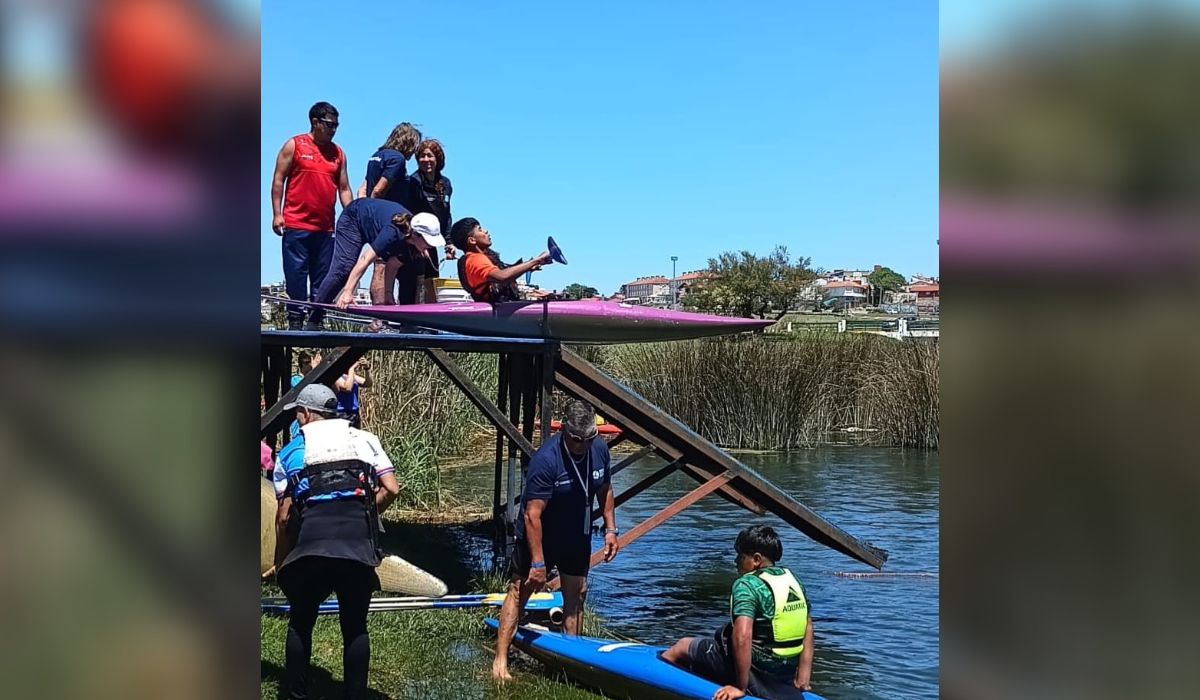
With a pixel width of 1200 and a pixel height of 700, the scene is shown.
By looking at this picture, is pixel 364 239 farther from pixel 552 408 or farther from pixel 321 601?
pixel 321 601

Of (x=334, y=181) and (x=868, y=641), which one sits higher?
(x=334, y=181)

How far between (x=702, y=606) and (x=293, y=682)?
7.53m

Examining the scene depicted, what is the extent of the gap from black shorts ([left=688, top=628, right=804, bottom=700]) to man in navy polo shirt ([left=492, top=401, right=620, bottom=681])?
3.98 ft

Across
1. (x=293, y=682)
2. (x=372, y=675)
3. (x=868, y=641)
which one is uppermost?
(x=293, y=682)

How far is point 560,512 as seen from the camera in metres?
8.13

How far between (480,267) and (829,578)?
747cm

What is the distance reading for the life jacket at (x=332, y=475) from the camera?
5.98 m

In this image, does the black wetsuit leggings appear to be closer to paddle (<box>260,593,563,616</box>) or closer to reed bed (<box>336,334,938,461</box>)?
paddle (<box>260,593,563,616</box>)

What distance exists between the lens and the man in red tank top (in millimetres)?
9289

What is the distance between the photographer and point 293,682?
6379 mm

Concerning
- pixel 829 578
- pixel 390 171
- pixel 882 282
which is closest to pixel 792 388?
pixel 829 578
